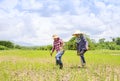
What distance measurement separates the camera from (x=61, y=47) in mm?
18062

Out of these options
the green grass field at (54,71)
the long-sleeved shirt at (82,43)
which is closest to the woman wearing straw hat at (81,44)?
the long-sleeved shirt at (82,43)

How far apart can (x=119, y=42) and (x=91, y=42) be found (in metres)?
25.5

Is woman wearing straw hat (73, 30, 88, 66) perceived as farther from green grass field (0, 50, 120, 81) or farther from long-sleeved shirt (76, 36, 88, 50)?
green grass field (0, 50, 120, 81)

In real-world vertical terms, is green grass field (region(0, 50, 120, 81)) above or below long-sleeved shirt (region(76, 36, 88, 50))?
below

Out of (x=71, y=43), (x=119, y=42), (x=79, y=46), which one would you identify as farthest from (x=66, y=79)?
(x=119, y=42)

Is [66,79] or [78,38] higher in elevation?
[78,38]

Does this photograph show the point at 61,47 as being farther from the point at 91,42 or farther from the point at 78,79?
the point at 91,42

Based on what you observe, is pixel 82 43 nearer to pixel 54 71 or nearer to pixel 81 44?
pixel 81 44

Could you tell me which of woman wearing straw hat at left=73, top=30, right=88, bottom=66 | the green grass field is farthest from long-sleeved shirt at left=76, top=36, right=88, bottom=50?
the green grass field

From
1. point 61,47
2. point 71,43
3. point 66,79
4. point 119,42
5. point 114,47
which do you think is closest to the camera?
point 66,79

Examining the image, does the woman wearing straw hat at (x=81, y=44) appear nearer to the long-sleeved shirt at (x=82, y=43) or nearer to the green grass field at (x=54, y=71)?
the long-sleeved shirt at (x=82, y=43)

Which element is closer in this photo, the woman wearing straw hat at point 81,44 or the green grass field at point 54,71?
the green grass field at point 54,71

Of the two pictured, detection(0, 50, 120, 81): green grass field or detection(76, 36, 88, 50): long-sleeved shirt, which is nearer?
detection(0, 50, 120, 81): green grass field

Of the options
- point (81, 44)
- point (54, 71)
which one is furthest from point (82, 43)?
point (54, 71)
